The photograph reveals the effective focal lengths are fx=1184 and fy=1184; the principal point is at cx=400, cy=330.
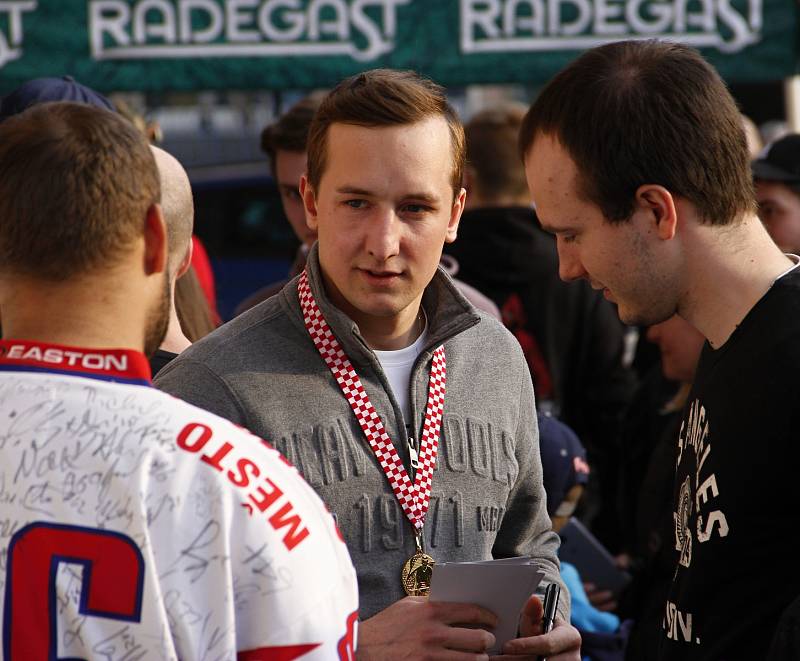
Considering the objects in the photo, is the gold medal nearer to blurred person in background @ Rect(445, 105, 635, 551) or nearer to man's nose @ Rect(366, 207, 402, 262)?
man's nose @ Rect(366, 207, 402, 262)

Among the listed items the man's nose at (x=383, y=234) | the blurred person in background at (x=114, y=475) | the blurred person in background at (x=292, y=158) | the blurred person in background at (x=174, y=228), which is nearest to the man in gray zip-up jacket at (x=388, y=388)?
the man's nose at (x=383, y=234)

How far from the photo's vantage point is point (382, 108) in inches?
103

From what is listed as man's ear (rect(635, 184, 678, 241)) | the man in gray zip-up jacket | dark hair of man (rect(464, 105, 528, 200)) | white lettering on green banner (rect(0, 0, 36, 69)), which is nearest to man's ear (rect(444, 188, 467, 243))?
the man in gray zip-up jacket

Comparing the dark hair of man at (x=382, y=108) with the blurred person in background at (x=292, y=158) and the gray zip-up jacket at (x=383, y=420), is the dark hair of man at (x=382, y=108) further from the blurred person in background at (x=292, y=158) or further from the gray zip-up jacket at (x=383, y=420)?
the blurred person in background at (x=292, y=158)

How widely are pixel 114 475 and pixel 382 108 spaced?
1269mm

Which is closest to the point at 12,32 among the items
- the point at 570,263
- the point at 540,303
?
the point at 540,303

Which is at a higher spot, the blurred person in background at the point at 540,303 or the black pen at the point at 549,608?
the blurred person in background at the point at 540,303

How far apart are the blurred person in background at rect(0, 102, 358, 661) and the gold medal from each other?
740mm

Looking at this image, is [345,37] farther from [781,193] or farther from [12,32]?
[781,193]

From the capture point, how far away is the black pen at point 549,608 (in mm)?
2607

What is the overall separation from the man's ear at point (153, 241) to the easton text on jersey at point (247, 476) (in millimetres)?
259

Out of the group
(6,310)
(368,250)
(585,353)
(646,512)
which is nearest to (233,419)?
(368,250)

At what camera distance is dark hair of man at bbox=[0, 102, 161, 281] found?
1.68m

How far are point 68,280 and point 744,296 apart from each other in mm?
1369
